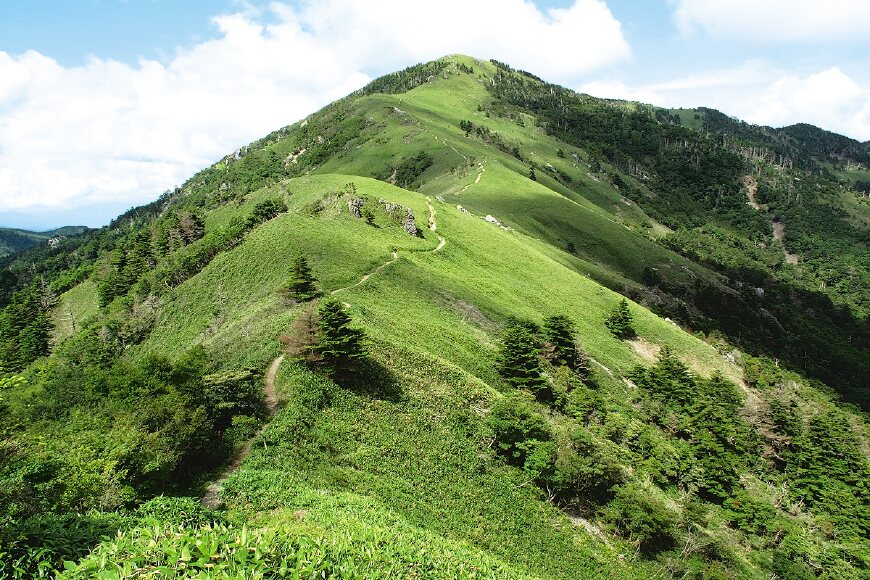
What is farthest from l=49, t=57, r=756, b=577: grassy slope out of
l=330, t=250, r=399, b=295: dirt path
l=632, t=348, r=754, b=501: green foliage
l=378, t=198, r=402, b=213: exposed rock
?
l=632, t=348, r=754, b=501: green foliage

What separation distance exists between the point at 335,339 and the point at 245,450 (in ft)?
34.4

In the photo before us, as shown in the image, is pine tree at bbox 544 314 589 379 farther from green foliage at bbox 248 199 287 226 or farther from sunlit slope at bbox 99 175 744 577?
green foliage at bbox 248 199 287 226

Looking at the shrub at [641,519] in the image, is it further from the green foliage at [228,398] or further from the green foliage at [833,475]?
the green foliage at [833,475]

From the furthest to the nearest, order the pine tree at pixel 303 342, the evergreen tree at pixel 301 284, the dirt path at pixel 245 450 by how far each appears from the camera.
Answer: the evergreen tree at pixel 301 284 → the pine tree at pixel 303 342 → the dirt path at pixel 245 450

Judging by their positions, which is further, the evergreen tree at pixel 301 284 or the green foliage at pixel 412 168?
the green foliage at pixel 412 168

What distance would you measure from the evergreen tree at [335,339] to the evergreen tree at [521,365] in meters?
21.6

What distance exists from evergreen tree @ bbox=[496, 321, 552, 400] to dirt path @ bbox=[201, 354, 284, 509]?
2578 centimetres

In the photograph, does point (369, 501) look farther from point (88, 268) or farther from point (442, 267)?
point (88, 268)

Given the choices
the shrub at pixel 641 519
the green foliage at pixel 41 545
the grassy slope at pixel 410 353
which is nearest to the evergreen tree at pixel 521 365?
the grassy slope at pixel 410 353

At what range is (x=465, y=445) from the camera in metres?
37.9

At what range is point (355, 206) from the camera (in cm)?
8681

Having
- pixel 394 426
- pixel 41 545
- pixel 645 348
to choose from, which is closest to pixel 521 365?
pixel 394 426

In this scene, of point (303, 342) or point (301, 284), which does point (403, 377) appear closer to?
point (303, 342)

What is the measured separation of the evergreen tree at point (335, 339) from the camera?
1475 inches
